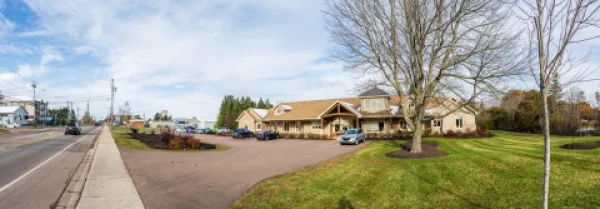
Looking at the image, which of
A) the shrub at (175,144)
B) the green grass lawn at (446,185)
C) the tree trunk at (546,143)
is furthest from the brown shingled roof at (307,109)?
the tree trunk at (546,143)

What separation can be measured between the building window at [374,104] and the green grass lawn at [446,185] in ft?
74.5

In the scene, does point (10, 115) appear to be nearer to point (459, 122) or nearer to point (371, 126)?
point (371, 126)

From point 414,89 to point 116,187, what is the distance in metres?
12.1

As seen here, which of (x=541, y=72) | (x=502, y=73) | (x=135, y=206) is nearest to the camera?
(x=541, y=72)

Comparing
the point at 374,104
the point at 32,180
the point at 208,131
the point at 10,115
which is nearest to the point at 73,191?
the point at 32,180

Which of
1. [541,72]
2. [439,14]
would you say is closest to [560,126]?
[439,14]

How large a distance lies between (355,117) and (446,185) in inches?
1091

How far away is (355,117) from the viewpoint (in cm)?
3553

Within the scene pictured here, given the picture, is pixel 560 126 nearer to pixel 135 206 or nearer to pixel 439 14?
pixel 439 14

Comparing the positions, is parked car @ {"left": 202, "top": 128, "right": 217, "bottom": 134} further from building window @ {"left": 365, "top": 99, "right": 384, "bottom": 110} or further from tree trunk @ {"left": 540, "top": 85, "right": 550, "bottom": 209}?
tree trunk @ {"left": 540, "top": 85, "right": 550, "bottom": 209}

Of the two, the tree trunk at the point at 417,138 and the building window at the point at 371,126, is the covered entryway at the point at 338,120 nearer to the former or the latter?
the building window at the point at 371,126

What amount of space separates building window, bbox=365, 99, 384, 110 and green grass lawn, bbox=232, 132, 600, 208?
895 inches

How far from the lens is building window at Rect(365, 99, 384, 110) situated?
1316 inches

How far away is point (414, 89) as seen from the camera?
1327 centimetres
